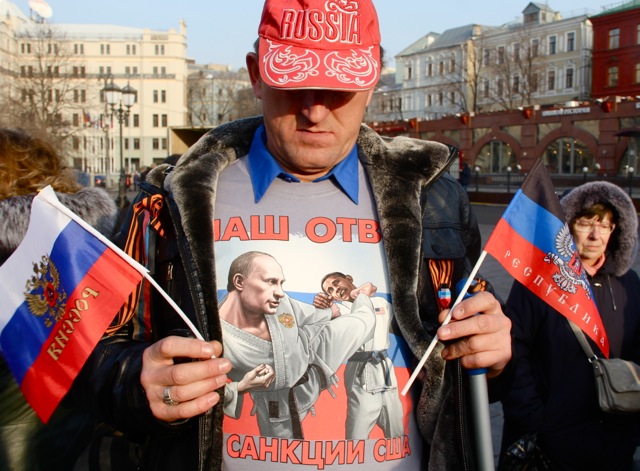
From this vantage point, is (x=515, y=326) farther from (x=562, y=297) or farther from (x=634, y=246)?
(x=562, y=297)

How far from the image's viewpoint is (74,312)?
1.70m

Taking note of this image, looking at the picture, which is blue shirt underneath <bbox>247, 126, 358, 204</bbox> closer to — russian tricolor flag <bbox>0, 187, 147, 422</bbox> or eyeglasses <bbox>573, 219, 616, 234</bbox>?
russian tricolor flag <bbox>0, 187, 147, 422</bbox>

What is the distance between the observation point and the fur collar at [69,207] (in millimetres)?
2430

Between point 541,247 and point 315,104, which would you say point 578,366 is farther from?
point 315,104

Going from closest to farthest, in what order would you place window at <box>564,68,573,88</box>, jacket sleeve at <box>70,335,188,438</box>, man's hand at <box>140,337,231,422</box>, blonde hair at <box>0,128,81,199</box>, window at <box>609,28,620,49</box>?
1. man's hand at <box>140,337,231,422</box>
2. jacket sleeve at <box>70,335,188,438</box>
3. blonde hair at <box>0,128,81,199</box>
4. window at <box>609,28,620,49</box>
5. window at <box>564,68,573,88</box>

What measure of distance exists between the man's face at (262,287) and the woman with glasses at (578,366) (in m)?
1.50

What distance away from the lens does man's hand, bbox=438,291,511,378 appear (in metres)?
1.58

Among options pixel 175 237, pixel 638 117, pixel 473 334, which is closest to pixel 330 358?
pixel 473 334

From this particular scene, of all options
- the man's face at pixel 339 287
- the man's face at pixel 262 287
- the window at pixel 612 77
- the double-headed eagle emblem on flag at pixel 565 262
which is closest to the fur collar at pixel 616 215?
the double-headed eagle emblem on flag at pixel 565 262

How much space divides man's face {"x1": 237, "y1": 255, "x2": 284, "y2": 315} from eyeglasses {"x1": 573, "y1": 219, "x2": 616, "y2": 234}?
6.57 feet

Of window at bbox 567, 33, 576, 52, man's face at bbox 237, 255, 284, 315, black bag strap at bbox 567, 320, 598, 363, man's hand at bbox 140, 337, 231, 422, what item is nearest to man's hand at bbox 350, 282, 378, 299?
man's face at bbox 237, 255, 284, 315

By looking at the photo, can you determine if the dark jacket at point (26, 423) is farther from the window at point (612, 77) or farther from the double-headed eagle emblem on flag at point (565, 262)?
the window at point (612, 77)

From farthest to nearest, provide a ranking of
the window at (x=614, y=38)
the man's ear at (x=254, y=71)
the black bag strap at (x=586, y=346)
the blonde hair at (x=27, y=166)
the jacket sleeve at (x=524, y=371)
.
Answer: the window at (x=614, y=38) < the jacket sleeve at (x=524, y=371) < the black bag strap at (x=586, y=346) < the blonde hair at (x=27, y=166) < the man's ear at (x=254, y=71)

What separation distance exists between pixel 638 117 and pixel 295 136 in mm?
34901
